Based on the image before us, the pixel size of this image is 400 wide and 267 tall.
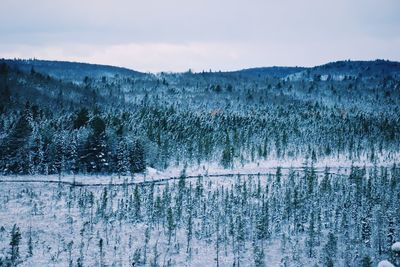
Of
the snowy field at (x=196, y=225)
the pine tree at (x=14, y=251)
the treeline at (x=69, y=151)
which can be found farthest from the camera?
the treeline at (x=69, y=151)

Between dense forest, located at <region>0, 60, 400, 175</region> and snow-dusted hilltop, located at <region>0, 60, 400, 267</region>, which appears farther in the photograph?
dense forest, located at <region>0, 60, 400, 175</region>

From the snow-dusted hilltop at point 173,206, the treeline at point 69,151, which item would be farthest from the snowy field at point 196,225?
the treeline at point 69,151

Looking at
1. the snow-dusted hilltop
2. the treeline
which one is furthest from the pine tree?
the treeline

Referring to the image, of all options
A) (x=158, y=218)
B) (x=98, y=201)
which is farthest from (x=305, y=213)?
(x=98, y=201)

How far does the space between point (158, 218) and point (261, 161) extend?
46734 millimetres

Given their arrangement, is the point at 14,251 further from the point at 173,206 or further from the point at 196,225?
the point at 173,206

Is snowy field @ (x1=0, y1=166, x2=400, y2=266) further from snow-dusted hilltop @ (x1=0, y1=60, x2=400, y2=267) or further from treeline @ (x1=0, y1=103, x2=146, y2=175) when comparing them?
treeline @ (x1=0, y1=103, x2=146, y2=175)

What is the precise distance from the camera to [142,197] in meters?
55.3

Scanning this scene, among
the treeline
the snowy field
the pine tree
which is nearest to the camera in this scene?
the pine tree

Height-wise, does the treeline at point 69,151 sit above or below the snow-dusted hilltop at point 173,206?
above

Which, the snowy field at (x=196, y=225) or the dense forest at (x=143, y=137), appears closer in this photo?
the snowy field at (x=196, y=225)

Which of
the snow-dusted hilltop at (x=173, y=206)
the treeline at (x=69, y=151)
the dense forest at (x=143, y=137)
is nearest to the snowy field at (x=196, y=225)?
the snow-dusted hilltop at (x=173, y=206)

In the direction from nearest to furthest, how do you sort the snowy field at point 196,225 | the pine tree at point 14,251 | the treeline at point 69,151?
1. the pine tree at point 14,251
2. the snowy field at point 196,225
3. the treeline at point 69,151

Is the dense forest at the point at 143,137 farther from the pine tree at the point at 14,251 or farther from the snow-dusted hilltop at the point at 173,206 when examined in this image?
the pine tree at the point at 14,251
